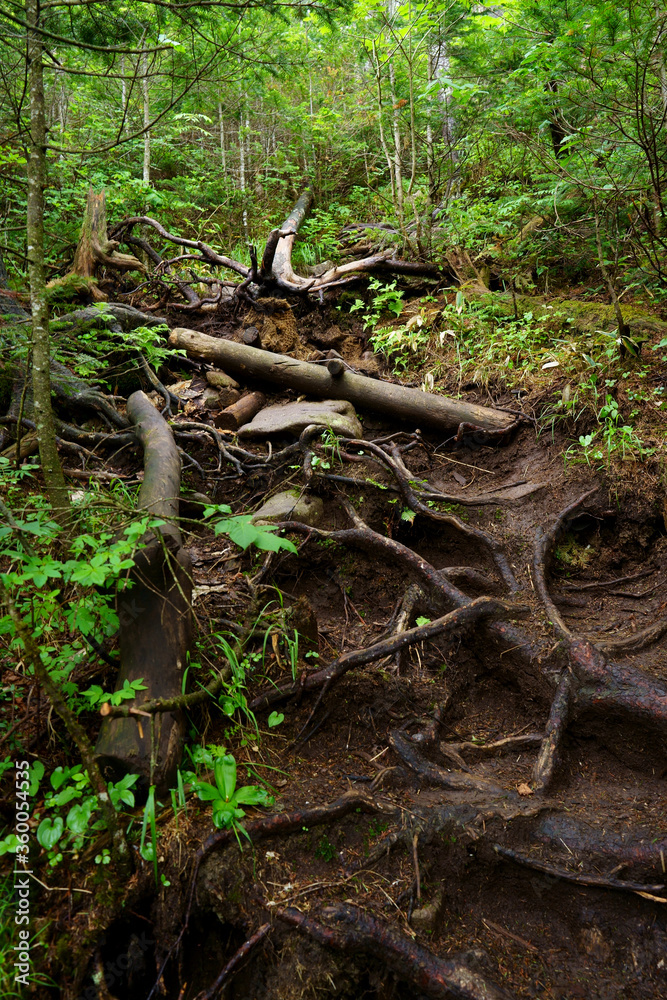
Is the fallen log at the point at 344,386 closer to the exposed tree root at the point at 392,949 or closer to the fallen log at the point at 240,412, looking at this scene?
the fallen log at the point at 240,412

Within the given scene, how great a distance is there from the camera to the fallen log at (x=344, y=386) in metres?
5.40

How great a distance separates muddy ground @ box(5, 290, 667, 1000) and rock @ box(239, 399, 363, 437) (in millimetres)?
1164

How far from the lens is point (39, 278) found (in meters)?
2.95

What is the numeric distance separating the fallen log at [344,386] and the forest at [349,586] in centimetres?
4

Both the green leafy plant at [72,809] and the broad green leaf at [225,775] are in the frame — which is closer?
the green leafy plant at [72,809]

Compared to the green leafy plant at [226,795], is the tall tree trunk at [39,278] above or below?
above

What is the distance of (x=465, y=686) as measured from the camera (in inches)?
133

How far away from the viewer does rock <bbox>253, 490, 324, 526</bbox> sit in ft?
13.4

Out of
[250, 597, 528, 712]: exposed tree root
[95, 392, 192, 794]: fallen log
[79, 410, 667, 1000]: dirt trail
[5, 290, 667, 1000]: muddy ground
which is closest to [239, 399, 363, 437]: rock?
[5, 290, 667, 1000]: muddy ground

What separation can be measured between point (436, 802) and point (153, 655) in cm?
155

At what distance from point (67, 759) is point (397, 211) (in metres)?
7.79

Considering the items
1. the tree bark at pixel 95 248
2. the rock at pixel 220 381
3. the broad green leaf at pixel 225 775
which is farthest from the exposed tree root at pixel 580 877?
the tree bark at pixel 95 248

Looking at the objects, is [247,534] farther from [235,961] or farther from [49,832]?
[235,961]
